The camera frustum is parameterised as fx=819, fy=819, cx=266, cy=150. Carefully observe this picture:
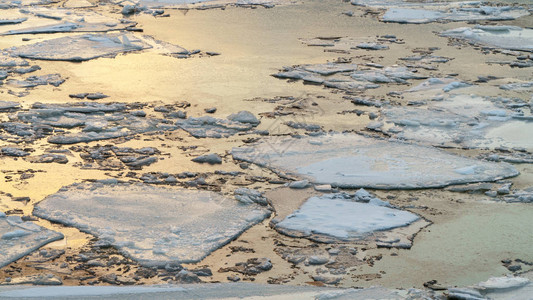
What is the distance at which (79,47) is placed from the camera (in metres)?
8.02

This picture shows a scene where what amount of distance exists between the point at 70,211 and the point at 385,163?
1898 mm

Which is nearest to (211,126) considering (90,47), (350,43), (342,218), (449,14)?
Result: (342,218)

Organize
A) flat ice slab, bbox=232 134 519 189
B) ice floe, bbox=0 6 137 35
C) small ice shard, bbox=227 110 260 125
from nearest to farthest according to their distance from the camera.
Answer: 1. flat ice slab, bbox=232 134 519 189
2. small ice shard, bbox=227 110 260 125
3. ice floe, bbox=0 6 137 35

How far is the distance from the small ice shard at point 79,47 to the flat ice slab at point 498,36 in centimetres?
344

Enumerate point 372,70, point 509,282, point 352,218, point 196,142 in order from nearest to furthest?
point 509,282 → point 352,218 → point 196,142 → point 372,70

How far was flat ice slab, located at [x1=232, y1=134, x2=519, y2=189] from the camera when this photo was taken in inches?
185

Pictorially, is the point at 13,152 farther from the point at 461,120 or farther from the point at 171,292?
the point at 461,120

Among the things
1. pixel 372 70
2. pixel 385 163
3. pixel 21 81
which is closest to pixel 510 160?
pixel 385 163

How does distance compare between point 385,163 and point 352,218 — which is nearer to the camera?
point 352,218

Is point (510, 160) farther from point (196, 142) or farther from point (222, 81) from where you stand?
point (222, 81)

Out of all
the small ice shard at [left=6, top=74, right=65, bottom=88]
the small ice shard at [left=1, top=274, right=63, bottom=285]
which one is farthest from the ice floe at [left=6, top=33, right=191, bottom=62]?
the small ice shard at [left=1, top=274, right=63, bottom=285]

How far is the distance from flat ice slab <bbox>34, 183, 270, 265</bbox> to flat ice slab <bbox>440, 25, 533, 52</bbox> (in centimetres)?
515

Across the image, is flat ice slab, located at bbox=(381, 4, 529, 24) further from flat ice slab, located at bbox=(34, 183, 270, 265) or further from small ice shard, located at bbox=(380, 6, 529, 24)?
flat ice slab, located at bbox=(34, 183, 270, 265)

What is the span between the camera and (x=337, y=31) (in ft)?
30.1
